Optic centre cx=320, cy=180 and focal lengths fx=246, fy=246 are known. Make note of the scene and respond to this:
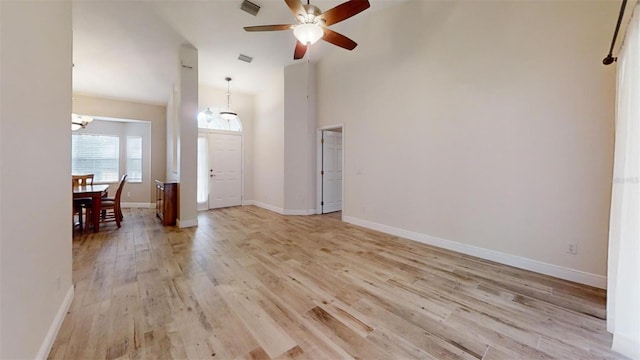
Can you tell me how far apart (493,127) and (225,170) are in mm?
6369

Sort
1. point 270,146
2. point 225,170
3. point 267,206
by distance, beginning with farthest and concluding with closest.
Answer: point 225,170, point 267,206, point 270,146

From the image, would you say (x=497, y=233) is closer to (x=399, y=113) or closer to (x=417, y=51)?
(x=399, y=113)

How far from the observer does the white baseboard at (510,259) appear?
2.57 metres

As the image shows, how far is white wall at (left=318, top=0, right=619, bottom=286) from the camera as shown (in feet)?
8.40

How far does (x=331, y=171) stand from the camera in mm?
6410

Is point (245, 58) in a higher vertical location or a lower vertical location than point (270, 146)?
higher

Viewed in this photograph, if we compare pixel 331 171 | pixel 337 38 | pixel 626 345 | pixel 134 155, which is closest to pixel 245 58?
pixel 337 38

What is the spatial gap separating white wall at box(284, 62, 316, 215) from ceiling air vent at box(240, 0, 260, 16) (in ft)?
6.81

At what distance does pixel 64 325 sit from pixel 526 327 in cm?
352

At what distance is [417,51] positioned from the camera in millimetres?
3939

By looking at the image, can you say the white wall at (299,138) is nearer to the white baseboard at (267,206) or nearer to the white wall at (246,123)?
the white baseboard at (267,206)

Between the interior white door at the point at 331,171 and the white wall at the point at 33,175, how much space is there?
15.5 feet

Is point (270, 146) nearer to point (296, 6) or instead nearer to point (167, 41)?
point (167, 41)

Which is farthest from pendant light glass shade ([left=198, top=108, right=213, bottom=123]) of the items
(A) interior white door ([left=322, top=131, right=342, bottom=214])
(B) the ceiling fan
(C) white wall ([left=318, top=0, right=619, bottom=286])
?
(B) the ceiling fan
